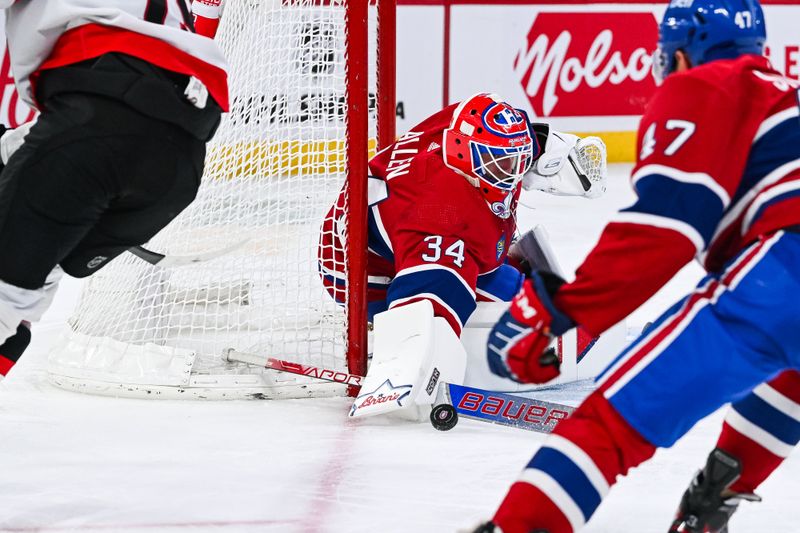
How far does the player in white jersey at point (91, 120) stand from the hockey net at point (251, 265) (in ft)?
2.92

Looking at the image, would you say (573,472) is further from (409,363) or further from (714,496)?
(409,363)

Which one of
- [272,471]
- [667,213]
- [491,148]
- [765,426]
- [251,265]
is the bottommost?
[251,265]

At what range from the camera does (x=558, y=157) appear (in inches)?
125

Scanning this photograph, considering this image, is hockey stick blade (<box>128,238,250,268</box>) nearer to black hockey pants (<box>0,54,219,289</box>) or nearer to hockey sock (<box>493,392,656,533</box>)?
black hockey pants (<box>0,54,219,289</box>)

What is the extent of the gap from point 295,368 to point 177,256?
51 centimetres

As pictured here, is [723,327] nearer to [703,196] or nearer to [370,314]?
[703,196]

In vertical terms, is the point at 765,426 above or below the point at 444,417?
above

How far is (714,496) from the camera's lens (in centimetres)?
180

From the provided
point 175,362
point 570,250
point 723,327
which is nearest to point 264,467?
point 175,362

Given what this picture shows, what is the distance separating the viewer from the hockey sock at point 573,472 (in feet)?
5.08

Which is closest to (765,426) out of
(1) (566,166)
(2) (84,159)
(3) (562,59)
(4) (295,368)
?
(2) (84,159)

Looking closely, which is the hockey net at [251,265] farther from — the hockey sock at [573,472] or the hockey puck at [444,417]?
the hockey sock at [573,472]

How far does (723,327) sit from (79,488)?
1.19 metres

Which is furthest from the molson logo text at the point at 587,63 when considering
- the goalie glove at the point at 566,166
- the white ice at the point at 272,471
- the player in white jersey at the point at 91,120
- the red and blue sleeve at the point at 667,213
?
the red and blue sleeve at the point at 667,213
